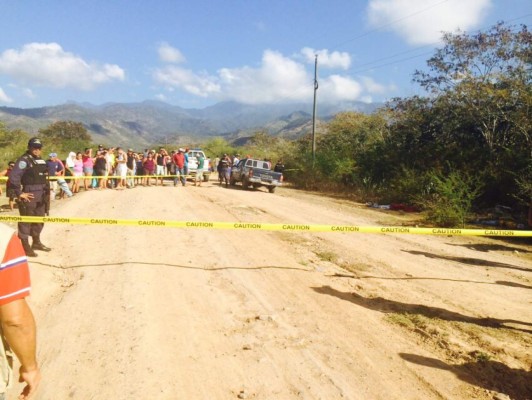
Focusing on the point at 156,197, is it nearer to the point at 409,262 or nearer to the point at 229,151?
the point at 409,262

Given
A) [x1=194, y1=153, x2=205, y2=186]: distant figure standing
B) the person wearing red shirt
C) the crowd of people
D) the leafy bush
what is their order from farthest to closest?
[x1=194, y1=153, x2=205, y2=186]: distant figure standing → the person wearing red shirt → the crowd of people → the leafy bush

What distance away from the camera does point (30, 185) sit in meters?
6.77

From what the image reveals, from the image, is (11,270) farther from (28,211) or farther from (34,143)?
(28,211)

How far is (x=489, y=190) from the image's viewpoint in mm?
14828

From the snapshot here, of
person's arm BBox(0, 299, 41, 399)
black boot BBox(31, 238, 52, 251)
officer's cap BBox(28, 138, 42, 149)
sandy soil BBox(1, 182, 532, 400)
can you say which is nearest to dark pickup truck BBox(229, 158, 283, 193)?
sandy soil BBox(1, 182, 532, 400)

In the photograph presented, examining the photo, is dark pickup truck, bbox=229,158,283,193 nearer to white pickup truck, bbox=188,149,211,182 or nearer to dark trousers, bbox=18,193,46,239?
Result: white pickup truck, bbox=188,149,211,182

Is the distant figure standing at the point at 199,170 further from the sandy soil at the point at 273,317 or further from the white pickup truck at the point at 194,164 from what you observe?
the sandy soil at the point at 273,317

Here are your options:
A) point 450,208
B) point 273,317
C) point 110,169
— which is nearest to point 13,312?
point 273,317

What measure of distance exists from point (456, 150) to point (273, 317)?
15.0 metres

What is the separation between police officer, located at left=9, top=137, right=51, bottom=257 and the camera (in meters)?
6.61

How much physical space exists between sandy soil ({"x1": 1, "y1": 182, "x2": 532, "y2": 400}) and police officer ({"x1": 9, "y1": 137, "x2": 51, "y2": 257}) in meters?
0.60

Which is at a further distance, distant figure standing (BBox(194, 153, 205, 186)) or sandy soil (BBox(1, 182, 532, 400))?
distant figure standing (BBox(194, 153, 205, 186))

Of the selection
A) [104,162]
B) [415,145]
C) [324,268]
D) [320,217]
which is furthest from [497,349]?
[415,145]

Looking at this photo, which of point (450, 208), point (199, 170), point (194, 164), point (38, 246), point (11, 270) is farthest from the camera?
point (194, 164)
